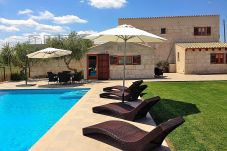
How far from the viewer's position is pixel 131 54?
85.6 feet

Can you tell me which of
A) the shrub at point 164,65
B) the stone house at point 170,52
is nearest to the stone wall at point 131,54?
the stone house at point 170,52

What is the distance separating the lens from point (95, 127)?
22.5 ft

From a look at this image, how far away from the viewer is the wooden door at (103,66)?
26.0 meters

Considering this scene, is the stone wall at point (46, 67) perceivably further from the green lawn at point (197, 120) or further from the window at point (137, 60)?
the green lawn at point (197, 120)

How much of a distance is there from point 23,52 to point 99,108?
17.6m

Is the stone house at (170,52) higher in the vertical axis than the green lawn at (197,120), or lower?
higher

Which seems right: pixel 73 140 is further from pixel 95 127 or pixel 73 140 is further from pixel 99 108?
pixel 99 108

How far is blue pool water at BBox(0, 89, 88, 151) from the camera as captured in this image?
29.2 ft

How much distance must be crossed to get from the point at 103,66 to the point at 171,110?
15.9 meters

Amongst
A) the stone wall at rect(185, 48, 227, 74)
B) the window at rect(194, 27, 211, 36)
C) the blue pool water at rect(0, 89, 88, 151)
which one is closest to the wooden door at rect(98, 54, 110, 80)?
the blue pool water at rect(0, 89, 88, 151)

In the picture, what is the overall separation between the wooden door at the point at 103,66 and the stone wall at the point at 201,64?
8986 mm

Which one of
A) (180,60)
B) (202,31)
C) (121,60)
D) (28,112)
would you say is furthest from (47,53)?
(202,31)

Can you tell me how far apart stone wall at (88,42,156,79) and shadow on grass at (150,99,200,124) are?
45.3 feet

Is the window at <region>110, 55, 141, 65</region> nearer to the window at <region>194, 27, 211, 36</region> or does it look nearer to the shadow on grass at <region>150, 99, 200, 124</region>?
the window at <region>194, 27, 211, 36</region>
